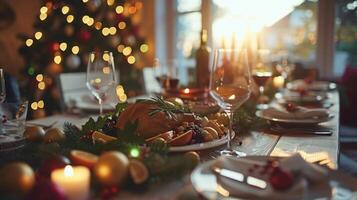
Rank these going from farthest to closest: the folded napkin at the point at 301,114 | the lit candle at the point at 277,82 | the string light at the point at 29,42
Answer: the string light at the point at 29,42, the lit candle at the point at 277,82, the folded napkin at the point at 301,114

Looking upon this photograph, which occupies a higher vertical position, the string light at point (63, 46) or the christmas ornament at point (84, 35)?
the christmas ornament at point (84, 35)

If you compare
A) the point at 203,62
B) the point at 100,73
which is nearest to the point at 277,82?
the point at 203,62

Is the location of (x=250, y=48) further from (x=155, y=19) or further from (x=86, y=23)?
(x=155, y=19)

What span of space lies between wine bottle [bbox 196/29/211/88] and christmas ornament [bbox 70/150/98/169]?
4.03 ft

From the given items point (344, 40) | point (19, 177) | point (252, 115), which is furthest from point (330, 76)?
point (19, 177)

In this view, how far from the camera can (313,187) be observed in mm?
613

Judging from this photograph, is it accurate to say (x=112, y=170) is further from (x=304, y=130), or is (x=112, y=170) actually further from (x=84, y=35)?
(x=84, y=35)

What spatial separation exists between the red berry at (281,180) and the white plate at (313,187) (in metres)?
0.01

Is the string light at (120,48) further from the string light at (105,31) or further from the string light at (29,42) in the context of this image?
the string light at (29,42)

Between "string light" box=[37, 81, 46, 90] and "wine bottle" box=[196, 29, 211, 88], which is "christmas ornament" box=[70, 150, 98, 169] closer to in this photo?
"wine bottle" box=[196, 29, 211, 88]

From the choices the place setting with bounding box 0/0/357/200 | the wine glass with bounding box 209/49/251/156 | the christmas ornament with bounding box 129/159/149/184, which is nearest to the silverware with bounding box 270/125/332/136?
the place setting with bounding box 0/0/357/200

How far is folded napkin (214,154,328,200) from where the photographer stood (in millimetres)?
574

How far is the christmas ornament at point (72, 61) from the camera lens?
329cm

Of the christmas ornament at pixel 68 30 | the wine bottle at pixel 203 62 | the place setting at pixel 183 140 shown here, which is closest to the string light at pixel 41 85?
the place setting at pixel 183 140
